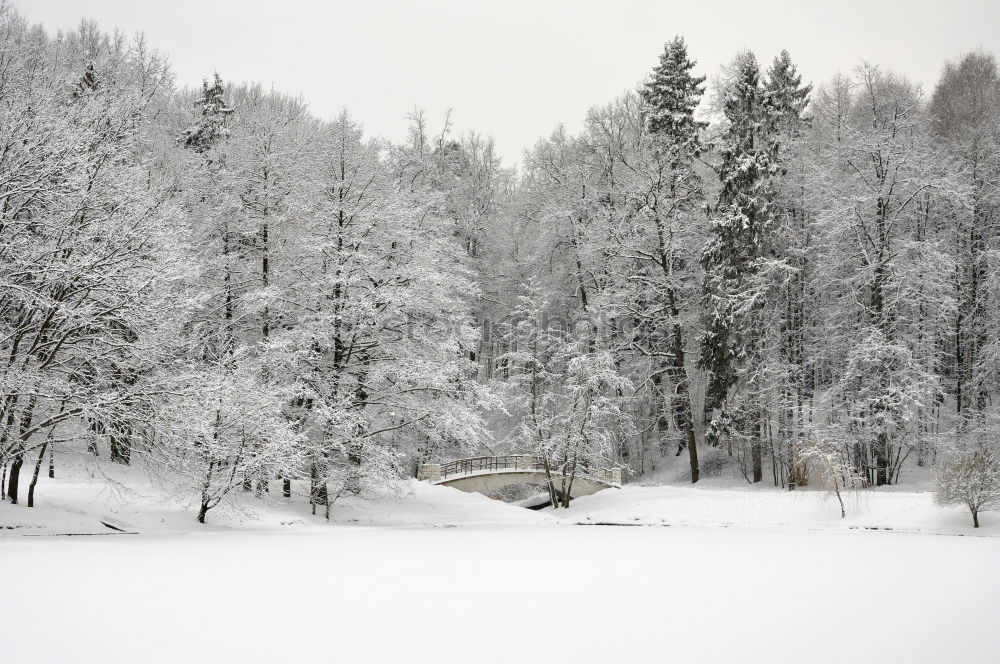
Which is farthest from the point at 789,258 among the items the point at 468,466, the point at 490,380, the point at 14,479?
the point at 14,479

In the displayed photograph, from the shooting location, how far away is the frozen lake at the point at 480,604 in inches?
219

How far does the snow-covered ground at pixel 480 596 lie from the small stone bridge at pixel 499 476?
1357cm

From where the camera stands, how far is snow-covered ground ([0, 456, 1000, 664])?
18.4ft

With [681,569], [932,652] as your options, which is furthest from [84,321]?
[932,652]

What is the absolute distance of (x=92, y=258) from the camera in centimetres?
1225

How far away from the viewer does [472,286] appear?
24203 mm

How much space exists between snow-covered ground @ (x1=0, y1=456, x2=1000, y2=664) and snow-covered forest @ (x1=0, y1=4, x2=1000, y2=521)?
11.4 feet

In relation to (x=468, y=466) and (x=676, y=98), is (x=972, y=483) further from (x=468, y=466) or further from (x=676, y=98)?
(x=676, y=98)

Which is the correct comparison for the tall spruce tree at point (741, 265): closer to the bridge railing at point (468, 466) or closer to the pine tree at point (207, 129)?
the bridge railing at point (468, 466)

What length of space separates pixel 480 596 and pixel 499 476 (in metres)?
22.5

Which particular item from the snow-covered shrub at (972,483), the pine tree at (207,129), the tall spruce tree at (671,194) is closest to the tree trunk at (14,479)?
the pine tree at (207,129)

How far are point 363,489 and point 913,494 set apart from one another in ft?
54.7

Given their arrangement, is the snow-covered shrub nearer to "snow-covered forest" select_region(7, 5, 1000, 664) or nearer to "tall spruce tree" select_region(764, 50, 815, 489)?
"snow-covered forest" select_region(7, 5, 1000, 664)

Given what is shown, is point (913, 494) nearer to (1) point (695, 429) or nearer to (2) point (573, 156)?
(1) point (695, 429)
